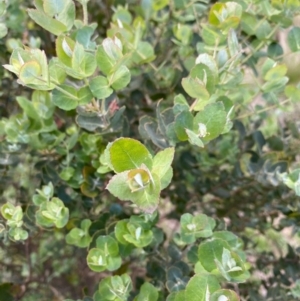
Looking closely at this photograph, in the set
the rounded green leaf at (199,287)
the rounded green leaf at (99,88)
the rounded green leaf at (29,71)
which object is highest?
the rounded green leaf at (29,71)

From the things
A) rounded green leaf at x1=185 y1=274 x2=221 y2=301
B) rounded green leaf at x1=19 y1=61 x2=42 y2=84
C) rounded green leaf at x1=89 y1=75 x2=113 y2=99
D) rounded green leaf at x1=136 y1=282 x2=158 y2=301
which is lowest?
rounded green leaf at x1=136 y1=282 x2=158 y2=301

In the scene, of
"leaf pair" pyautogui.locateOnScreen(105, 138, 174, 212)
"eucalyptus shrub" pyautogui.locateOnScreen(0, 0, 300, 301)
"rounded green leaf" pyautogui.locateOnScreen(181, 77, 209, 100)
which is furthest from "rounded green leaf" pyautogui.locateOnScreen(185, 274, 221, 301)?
"rounded green leaf" pyautogui.locateOnScreen(181, 77, 209, 100)

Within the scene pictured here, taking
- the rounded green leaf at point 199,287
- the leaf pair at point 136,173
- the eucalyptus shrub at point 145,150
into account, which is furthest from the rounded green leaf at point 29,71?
the rounded green leaf at point 199,287

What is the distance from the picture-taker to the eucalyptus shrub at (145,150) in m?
0.54

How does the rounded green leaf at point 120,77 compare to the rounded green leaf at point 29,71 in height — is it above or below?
below

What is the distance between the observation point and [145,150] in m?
0.45

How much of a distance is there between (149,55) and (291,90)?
0.25 meters

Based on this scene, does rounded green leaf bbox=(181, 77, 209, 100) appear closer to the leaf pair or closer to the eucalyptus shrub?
the eucalyptus shrub

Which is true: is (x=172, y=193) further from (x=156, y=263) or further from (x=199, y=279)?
(x=199, y=279)

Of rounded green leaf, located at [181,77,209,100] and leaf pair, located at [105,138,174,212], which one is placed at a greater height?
rounded green leaf, located at [181,77,209,100]

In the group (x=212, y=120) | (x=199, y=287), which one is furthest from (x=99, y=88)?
(x=199, y=287)

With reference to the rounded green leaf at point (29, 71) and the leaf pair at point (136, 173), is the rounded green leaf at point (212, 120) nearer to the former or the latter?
the leaf pair at point (136, 173)

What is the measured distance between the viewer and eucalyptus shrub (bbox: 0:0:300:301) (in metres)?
0.54

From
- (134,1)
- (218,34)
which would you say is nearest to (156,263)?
(218,34)
